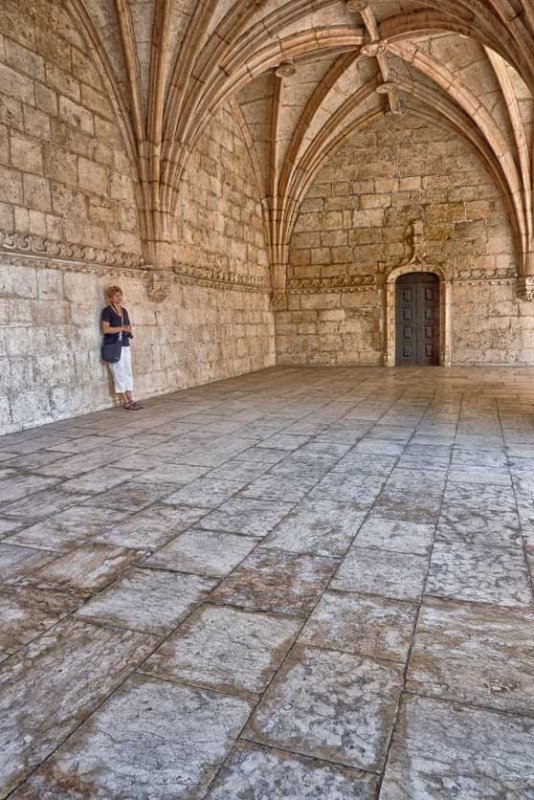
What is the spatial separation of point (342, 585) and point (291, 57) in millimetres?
8206

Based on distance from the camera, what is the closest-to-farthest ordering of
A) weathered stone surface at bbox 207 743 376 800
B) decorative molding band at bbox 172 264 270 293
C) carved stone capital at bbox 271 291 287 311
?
weathered stone surface at bbox 207 743 376 800 < decorative molding band at bbox 172 264 270 293 < carved stone capital at bbox 271 291 287 311

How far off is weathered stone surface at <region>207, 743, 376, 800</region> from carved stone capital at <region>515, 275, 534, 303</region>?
10.7 metres

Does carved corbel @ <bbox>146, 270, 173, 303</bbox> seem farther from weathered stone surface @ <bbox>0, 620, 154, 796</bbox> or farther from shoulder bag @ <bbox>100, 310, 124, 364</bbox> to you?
weathered stone surface @ <bbox>0, 620, 154, 796</bbox>

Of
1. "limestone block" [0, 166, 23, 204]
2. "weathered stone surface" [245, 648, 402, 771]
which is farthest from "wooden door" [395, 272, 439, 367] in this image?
"weathered stone surface" [245, 648, 402, 771]

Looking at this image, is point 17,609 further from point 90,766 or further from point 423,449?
point 423,449

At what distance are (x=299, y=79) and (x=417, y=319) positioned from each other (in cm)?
502

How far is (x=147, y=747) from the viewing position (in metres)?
1.37

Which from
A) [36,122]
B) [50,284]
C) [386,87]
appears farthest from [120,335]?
[386,87]

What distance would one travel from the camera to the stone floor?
1313 mm

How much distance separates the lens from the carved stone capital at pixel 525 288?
34.3 feet

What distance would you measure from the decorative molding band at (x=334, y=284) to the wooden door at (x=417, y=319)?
65 cm

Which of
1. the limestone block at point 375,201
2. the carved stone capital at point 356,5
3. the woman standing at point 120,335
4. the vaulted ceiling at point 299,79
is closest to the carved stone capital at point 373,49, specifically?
the vaulted ceiling at point 299,79

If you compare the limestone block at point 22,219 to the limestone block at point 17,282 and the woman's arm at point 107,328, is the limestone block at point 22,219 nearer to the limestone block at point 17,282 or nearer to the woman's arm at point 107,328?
the limestone block at point 17,282

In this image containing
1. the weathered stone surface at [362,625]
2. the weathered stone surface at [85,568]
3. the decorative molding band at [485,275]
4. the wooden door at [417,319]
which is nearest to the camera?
the weathered stone surface at [362,625]
